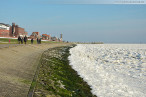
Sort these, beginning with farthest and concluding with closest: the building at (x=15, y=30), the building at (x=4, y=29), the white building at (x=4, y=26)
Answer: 1. the building at (x=15, y=30)
2. the white building at (x=4, y=26)
3. the building at (x=4, y=29)

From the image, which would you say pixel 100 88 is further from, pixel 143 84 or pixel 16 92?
pixel 16 92

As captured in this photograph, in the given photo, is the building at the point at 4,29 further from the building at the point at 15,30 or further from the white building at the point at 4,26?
the building at the point at 15,30

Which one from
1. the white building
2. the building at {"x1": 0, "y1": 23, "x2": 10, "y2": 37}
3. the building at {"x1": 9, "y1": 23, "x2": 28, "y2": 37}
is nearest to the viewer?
the building at {"x1": 0, "y1": 23, "x2": 10, "y2": 37}

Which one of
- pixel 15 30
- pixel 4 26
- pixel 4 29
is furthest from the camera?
pixel 15 30

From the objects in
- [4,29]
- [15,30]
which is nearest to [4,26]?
[4,29]

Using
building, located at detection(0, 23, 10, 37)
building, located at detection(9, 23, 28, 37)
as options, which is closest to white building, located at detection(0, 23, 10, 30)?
building, located at detection(0, 23, 10, 37)

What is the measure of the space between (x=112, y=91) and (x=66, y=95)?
3.06 meters

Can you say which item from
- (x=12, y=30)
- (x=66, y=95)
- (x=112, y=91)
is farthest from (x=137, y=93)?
(x=12, y=30)

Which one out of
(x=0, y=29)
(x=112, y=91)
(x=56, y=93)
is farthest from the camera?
(x=0, y=29)

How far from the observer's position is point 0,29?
314 feet

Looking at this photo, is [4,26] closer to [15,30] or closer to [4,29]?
[4,29]

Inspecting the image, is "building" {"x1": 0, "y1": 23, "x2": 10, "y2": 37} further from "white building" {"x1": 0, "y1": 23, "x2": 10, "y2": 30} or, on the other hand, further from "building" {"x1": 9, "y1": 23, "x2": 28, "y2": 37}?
"building" {"x1": 9, "y1": 23, "x2": 28, "y2": 37}

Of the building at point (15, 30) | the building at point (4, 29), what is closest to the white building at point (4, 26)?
the building at point (4, 29)

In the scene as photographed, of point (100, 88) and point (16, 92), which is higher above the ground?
point (16, 92)
